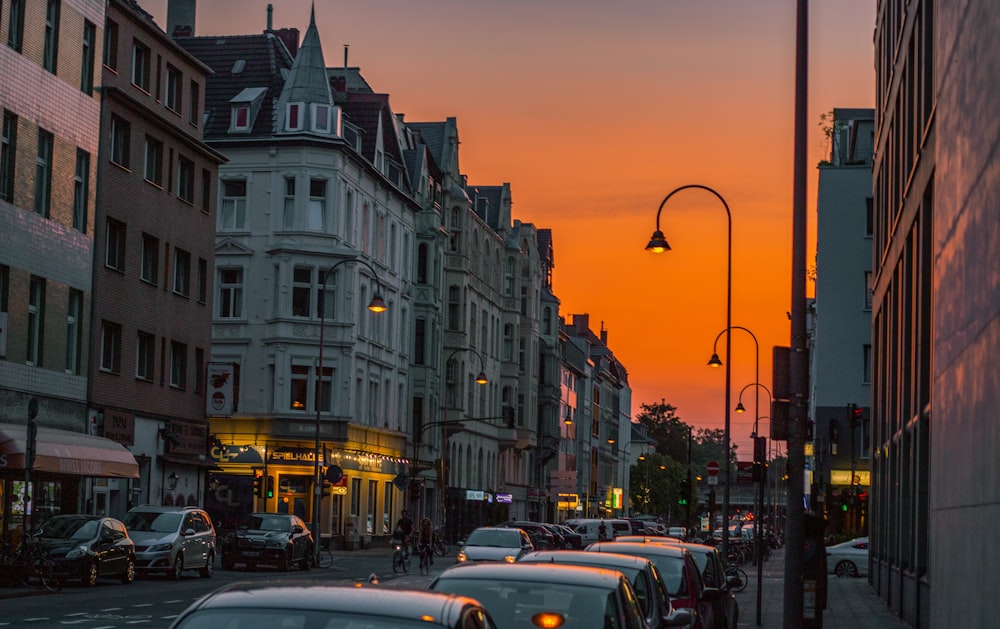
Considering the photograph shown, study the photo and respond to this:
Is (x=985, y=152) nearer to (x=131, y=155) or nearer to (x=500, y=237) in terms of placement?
(x=131, y=155)

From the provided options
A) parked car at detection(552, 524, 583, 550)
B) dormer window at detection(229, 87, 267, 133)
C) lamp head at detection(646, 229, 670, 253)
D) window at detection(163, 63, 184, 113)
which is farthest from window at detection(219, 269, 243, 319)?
lamp head at detection(646, 229, 670, 253)

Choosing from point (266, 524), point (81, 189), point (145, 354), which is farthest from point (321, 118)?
point (266, 524)

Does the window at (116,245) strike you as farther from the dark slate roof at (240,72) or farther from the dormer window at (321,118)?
the dormer window at (321,118)

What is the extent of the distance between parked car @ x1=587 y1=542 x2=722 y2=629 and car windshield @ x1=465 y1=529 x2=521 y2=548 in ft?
68.2

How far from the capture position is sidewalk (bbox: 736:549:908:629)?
96.1ft

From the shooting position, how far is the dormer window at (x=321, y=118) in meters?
66.8

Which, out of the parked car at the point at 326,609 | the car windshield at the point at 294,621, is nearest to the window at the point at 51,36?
the parked car at the point at 326,609

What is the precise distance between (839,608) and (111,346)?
22.3 metres

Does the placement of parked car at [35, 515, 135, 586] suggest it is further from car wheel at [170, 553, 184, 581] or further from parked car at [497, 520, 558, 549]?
parked car at [497, 520, 558, 549]

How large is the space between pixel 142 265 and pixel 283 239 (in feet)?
59.3

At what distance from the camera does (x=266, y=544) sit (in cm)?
4450

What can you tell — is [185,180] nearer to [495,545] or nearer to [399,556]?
[399,556]

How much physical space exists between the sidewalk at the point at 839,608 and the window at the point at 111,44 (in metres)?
22.4

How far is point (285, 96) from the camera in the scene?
6738 cm
